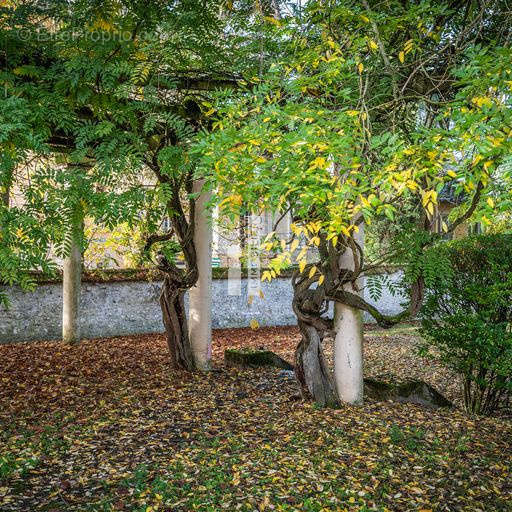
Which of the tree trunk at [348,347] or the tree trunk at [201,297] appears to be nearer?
the tree trunk at [348,347]

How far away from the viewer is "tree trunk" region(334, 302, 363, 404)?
5906mm

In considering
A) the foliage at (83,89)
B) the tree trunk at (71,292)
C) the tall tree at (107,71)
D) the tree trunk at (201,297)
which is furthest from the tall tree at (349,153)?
the tree trunk at (71,292)

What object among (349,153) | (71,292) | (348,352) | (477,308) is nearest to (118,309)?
(71,292)

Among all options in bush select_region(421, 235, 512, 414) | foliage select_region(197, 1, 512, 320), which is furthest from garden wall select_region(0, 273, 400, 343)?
foliage select_region(197, 1, 512, 320)

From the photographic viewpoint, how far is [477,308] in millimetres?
5789

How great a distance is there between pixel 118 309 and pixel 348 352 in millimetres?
7593

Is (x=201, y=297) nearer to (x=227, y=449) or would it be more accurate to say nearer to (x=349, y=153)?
(x=227, y=449)

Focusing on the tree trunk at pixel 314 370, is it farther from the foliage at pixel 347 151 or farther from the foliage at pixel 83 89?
the foliage at pixel 83 89

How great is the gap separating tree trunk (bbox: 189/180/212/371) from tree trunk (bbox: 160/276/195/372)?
0.15 metres

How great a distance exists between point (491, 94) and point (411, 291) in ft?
8.66

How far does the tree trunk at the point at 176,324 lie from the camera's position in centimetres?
745

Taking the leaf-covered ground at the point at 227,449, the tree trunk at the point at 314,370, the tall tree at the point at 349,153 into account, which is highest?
the tall tree at the point at 349,153

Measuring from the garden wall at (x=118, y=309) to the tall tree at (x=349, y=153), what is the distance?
7267 mm

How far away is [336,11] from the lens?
13.4ft
